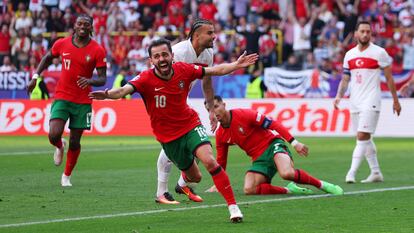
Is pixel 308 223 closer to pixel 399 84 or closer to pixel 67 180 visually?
pixel 67 180

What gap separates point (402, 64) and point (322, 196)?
18.7 m

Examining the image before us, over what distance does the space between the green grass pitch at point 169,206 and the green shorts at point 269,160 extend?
465 mm

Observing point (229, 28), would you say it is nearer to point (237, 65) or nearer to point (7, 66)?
point (7, 66)

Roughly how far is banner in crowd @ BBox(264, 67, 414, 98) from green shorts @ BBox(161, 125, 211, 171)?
62.5 ft

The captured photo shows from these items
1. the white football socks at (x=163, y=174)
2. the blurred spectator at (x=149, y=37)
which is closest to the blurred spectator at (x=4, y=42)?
the blurred spectator at (x=149, y=37)

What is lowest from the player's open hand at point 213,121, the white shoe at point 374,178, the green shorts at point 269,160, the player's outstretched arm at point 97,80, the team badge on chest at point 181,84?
the white shoe at point 374,178

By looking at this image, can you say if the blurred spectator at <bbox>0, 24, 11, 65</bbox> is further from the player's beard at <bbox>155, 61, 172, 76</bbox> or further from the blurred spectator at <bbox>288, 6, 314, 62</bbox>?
the player's beard at <bbox>155, 61, 172, 76</bbox>

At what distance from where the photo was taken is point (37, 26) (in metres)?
38.3

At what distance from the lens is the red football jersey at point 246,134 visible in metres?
14.2

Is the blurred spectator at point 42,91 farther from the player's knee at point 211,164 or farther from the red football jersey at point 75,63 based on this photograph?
the player's knee at point 211,164

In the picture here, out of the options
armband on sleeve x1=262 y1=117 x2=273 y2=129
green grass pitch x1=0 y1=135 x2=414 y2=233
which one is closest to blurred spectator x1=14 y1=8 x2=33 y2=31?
green grass pitch x1=0 y1=135 x2=414 y2=233

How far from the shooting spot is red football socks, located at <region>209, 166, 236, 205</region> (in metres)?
10.8

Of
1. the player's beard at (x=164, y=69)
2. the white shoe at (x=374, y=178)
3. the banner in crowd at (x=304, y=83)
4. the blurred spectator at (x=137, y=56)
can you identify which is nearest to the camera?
the player's beard at (x=164, y=69)

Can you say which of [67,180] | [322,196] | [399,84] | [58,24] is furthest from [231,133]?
[58,24]
